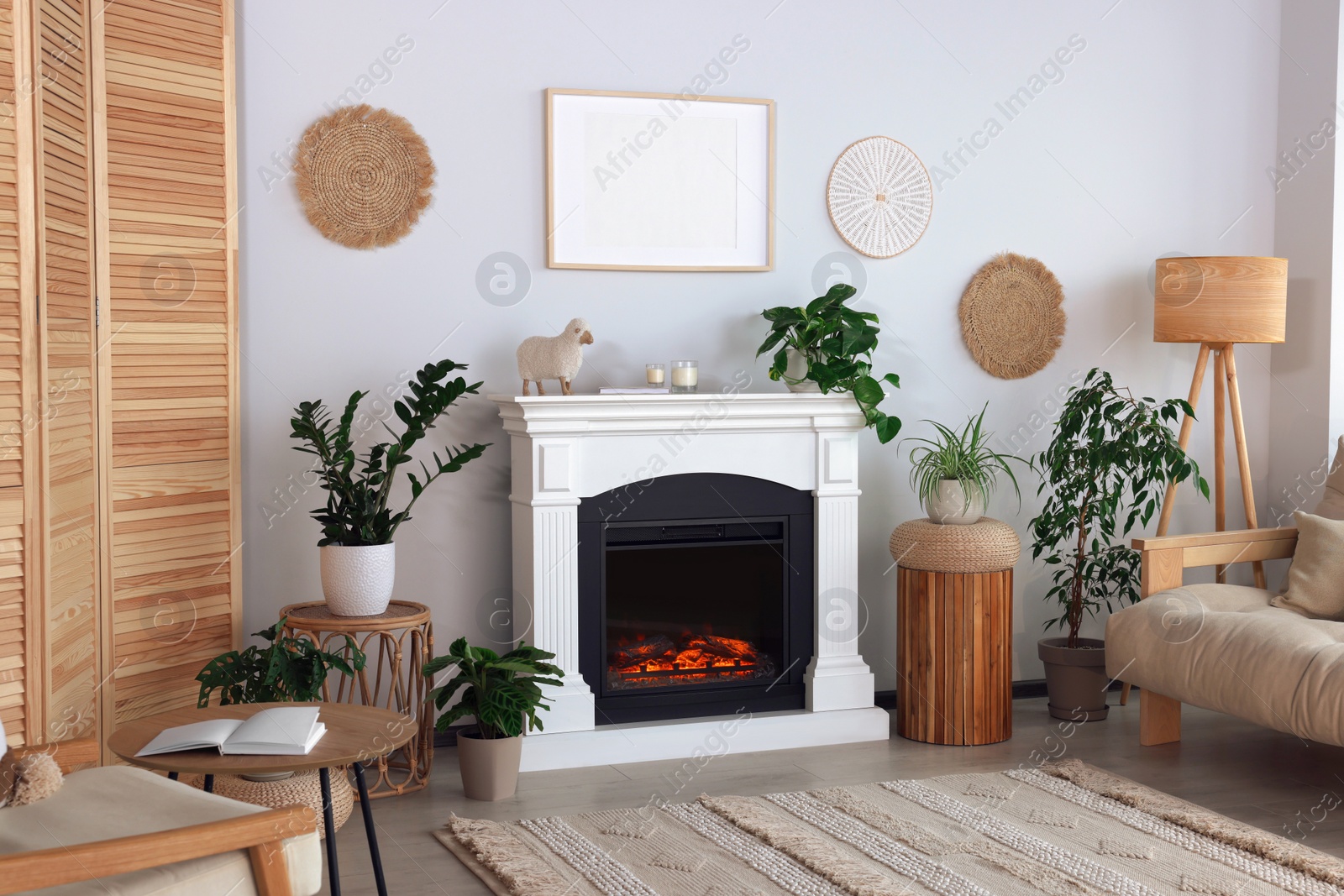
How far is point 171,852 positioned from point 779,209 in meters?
3.02

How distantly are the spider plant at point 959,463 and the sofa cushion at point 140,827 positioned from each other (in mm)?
2535

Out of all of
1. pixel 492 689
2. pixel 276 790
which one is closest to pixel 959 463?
pixel 492 689

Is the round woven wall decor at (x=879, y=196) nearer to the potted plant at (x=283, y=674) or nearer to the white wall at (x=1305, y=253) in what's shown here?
the white wall at (x=1305, y=253)

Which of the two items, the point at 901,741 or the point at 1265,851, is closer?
the point at 1265,851

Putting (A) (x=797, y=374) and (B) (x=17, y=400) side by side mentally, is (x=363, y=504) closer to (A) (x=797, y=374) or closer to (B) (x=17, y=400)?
(B) (x=17, y=400)

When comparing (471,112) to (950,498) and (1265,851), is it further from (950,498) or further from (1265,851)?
(1265,851)

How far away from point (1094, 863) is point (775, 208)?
2.33m

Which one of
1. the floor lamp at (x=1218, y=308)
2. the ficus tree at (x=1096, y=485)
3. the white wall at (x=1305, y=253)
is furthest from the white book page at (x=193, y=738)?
the white wall at (x=1305, y=253)

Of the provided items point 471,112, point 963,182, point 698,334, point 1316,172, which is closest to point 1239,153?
point 1316,172

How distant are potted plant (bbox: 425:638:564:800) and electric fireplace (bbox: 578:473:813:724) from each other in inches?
16.9

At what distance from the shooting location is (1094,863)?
2.77 meters

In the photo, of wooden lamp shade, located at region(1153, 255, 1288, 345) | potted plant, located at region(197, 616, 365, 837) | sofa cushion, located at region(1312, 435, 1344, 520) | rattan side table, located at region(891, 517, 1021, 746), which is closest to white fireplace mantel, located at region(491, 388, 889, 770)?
rattan side table, located at region(891, 517, 1021, 746)

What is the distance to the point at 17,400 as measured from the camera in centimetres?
253

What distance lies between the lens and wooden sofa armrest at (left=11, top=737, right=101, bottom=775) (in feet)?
6.77
